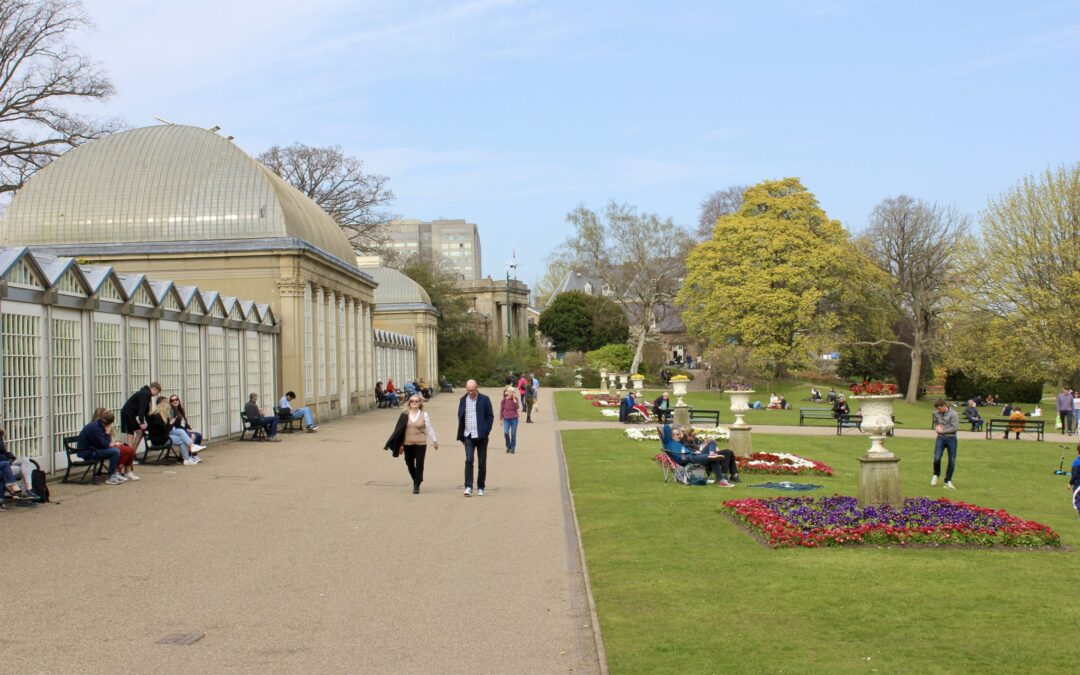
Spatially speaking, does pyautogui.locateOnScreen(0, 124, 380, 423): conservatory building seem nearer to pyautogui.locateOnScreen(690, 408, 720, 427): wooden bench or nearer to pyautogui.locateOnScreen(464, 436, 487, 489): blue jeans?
→ pyautogui.locateOnScreen(690, 408, 720, 427): wooden bench

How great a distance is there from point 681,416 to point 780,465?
6.83 m

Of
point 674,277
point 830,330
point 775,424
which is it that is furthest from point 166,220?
point 674,277

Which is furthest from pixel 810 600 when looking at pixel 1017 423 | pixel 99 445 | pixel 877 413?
pixel 1017 423

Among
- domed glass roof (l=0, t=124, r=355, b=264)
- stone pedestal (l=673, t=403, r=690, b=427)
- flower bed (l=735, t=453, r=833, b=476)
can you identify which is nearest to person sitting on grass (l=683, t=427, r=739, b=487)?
flower bed (l=735, t=453, r=833, b=476)

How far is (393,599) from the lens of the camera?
9.00 metres

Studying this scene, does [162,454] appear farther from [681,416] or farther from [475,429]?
[681,416]

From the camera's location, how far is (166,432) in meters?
20.3

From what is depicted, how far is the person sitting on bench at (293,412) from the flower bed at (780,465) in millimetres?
14000

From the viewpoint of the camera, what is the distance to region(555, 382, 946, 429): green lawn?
40.6 m

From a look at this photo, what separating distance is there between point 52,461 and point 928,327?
174 ft

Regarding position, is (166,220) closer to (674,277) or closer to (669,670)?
(669,670)

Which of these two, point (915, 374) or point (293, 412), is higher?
point (915, 374)

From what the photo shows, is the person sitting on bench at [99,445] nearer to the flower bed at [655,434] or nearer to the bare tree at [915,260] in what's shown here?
the flower bed at [655,434]

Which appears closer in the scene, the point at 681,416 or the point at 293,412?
the point at 681,416
